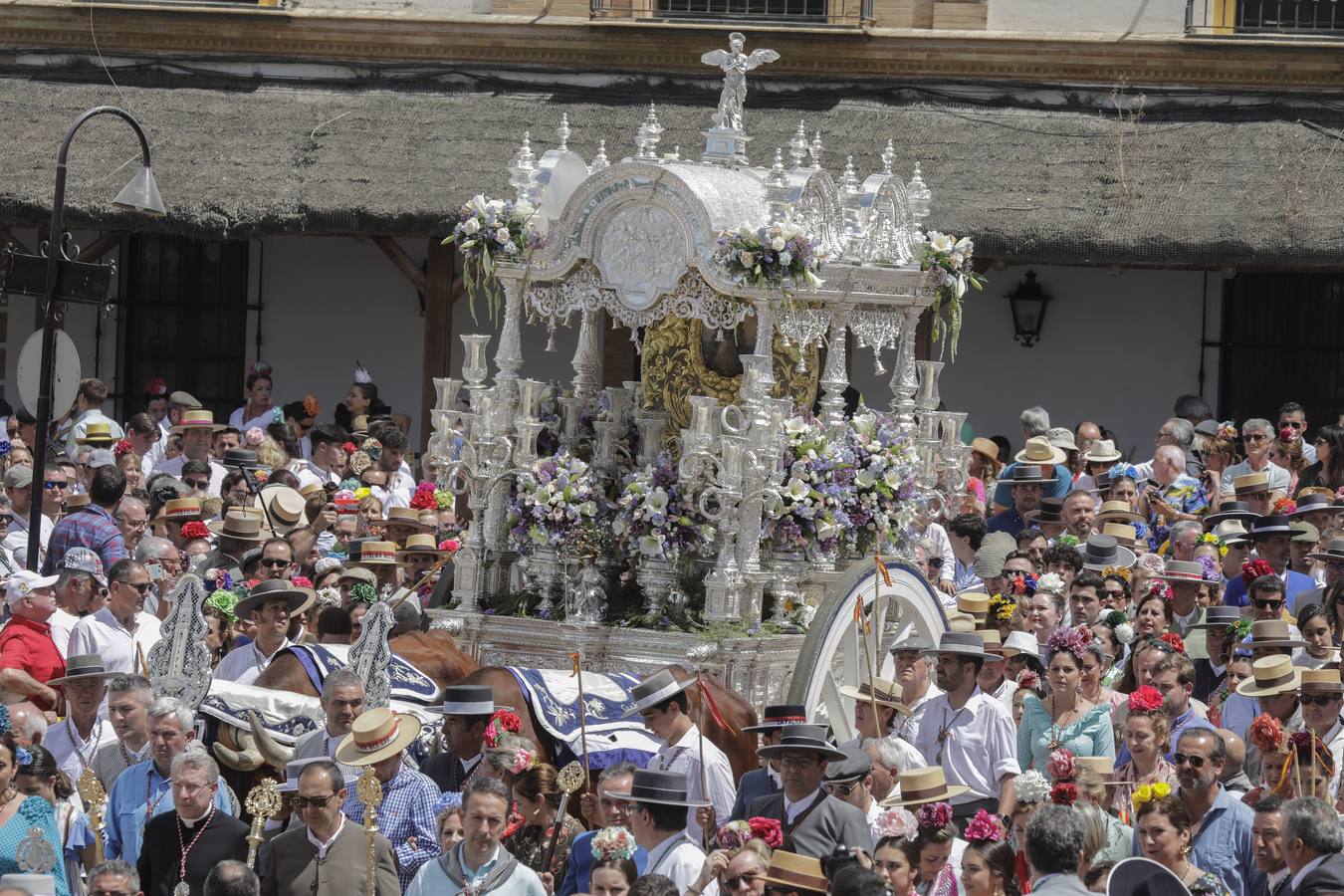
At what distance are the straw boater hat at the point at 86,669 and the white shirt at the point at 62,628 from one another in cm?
113

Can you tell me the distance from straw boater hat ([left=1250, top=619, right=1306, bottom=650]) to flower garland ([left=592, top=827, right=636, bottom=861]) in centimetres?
385

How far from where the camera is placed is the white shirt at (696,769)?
10.7 m

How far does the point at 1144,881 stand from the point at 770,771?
2.70 m

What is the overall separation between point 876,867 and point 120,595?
5258 mm

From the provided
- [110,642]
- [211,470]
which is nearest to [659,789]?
[110,642]

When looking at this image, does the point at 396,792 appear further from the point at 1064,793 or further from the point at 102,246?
the point at 102,246

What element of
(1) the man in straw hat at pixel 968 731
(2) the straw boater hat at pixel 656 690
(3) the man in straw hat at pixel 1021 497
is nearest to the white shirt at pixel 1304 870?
(1) the man in straw hat at pixel 968 731

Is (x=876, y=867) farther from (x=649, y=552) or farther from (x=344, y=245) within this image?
(x=344, y=245)

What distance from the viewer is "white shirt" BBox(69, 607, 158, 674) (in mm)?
12117

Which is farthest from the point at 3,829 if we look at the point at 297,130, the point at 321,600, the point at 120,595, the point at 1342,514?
the point at 297,130

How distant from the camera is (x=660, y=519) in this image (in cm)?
1248

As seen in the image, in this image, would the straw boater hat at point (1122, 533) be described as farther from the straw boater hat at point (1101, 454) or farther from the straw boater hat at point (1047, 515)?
the straw boater hat at point (1101, 454)

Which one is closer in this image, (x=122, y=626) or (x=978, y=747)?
(x=978, y=747)

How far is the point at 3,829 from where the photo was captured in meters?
9.38
